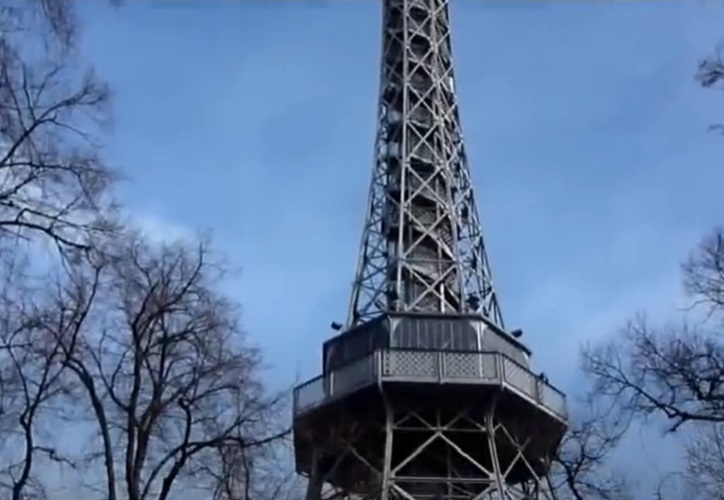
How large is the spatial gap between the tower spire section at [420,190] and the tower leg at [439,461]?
17.0 ft

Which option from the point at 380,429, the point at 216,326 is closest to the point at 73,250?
the point at 216,326

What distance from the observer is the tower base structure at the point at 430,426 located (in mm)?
41938

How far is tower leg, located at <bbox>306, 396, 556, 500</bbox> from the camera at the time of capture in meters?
41.6

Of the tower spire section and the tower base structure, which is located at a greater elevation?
the tower spire section

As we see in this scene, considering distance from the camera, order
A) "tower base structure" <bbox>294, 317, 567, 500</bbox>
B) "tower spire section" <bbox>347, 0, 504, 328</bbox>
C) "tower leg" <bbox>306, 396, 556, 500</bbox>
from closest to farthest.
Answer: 1. "tower leg" <bbox>306, 396, 556, 500</bbox>
2. "tower base structure" <bbox>294, 317, 567, 500</bbox>
3. "tower spire section" <bbox>347, 0, 504, 328</bbox>

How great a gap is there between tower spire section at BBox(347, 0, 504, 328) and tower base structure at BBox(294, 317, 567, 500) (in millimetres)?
4443

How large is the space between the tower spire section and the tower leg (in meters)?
5.18

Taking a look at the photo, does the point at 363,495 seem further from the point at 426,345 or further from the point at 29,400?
the point at 29,400

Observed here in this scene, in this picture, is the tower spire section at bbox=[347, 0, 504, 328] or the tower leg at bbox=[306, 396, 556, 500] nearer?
the tower leg at bbox=[306, 396, 556, 500]

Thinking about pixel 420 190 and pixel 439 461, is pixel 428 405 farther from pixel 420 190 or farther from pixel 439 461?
pixel 420 190

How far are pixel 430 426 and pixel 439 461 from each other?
174cm

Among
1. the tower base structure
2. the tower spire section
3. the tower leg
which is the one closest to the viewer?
the tower leg

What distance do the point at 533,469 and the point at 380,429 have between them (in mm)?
5271

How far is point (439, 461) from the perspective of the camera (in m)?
43.4
